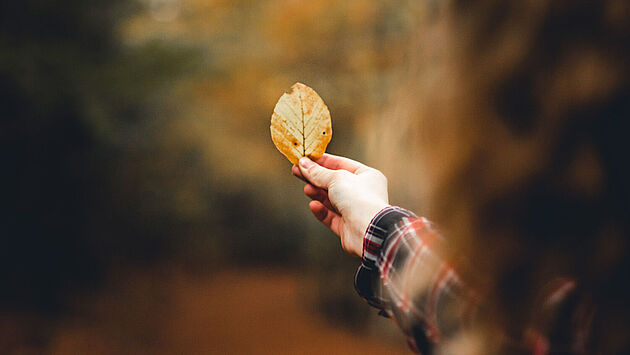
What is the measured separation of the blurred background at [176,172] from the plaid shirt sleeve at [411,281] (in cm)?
173

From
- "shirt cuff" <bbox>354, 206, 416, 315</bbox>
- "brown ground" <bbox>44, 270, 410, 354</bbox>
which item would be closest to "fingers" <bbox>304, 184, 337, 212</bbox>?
"shirt cuff" <bbox>354, 206, 416, 315</bbox>

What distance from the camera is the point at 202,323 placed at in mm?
3176

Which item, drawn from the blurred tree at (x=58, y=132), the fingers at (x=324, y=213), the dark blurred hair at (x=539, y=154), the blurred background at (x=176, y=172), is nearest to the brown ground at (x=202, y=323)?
the blurred background at (x=176, y=172)

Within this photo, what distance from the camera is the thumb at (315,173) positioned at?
0.73m

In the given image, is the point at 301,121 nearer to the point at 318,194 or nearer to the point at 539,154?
the point at 318,194

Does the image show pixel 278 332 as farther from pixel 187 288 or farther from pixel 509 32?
pixel 509 32

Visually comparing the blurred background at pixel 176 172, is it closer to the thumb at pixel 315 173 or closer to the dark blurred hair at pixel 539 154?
the thumb at pixel 315 173

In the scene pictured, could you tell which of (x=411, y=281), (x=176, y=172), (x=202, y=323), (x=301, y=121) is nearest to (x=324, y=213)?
(x=301, y=121)

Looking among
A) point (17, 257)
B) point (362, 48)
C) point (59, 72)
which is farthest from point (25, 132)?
point (362, 48)

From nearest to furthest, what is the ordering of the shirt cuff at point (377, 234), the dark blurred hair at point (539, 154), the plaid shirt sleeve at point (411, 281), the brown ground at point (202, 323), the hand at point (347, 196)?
the dark blurred hair at point (539, 154), the plaid shirt sleeve at point (411, 281), the shirt cuff at point (377, 234), the hand at point (347, 196), the brown ground at point (202, 323)

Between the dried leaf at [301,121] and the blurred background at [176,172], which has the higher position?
the blurred background at [176,172]

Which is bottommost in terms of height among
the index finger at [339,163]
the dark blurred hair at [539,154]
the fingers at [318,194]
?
the dark blurred hair at [539,154]

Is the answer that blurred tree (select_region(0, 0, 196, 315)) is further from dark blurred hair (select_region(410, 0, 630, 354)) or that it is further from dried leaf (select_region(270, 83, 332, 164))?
dark blurred hair (select_region(410, 0, 630, 354))

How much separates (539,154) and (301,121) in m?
0.61
